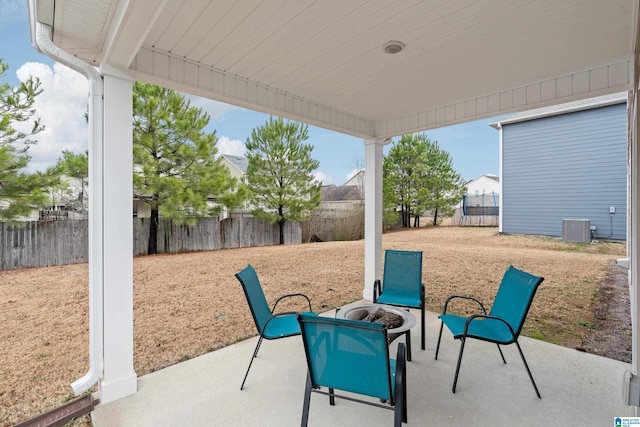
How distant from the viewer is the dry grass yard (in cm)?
294

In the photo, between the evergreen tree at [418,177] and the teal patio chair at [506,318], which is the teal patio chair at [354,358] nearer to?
the teal patio chair at [506,318]

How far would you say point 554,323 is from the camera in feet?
12.7

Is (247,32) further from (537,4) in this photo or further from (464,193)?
(464,193)

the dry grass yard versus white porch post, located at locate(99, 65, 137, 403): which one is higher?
white porch post, located at locate(99, 65, 137, 403)

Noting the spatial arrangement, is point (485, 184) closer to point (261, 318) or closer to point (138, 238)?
point (138, 238)

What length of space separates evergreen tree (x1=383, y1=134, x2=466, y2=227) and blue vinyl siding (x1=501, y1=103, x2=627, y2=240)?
4.33 m

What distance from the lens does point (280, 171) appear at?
1139 centimetres

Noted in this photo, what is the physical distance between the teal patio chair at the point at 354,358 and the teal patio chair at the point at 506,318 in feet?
3.14

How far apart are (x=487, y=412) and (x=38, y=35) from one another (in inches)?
146

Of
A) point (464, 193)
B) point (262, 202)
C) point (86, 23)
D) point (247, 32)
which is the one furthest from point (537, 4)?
point (464, 193)

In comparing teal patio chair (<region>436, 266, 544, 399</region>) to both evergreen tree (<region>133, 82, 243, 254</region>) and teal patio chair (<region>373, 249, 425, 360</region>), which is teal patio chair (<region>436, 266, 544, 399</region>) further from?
evergreen tree (<region>133, 82, 243, 254</region>)

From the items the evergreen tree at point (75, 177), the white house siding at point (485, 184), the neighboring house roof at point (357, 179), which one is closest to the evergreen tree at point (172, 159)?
the evergreen tree at point (75, 177)

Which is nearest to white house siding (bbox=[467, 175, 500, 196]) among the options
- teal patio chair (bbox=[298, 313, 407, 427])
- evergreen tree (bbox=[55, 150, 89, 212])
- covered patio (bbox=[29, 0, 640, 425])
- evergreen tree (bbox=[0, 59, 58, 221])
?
covered patio (bbox=[29, 0, 640, 425])

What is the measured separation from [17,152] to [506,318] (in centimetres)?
760
